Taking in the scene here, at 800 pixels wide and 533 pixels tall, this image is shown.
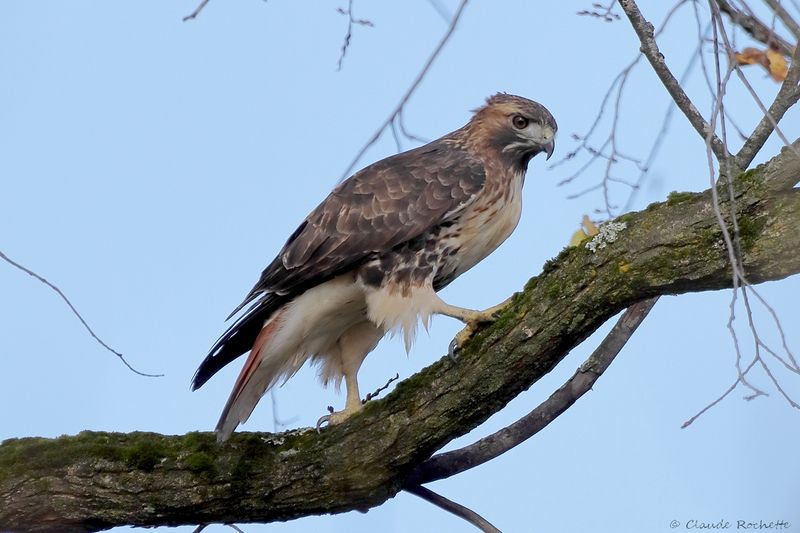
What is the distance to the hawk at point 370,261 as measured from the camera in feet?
17.2

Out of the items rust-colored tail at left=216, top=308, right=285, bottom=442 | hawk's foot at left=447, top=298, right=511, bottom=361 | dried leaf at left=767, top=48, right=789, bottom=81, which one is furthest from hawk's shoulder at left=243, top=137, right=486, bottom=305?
dried leaf at left=767, top=48, right=789, bottom=81

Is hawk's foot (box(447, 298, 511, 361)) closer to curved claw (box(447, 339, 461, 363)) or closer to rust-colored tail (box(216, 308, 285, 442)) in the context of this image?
curved claw (box(447, 339, 461, 363))

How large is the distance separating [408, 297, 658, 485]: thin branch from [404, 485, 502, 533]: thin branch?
0.05 metres

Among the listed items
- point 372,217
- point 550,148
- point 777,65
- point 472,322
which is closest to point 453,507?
point 472,322

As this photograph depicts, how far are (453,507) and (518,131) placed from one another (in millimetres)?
2128

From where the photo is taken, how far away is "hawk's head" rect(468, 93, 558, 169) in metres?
5.78

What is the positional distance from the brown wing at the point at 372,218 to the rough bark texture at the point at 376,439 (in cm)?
102

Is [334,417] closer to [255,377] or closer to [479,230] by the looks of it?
[255,377]

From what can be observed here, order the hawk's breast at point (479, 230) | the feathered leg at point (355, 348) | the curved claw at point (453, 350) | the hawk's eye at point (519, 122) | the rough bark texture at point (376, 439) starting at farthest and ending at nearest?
the hawk's eye at point (519, 122), the feathered leg at point (355, 348), the hawk's breast at point (479, 230), the curved claw at point (453, 350), the rough bark texture at point (376, 439)

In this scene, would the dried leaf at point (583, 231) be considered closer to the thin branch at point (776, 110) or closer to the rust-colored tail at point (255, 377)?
the thin branch at point (776, 110)

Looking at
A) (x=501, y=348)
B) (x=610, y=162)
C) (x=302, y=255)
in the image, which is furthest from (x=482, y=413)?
(x=302, y=255)

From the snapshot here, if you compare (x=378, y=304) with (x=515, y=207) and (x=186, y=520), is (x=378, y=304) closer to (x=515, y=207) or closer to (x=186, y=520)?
(x=515, y=207)

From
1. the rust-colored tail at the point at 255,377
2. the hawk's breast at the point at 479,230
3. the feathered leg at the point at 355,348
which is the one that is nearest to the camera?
the rust-colored tail at the point at 255,377

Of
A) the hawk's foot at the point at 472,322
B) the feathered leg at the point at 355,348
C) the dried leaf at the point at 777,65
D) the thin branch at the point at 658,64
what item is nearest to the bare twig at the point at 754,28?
the dried leaf at the point at 777,65
